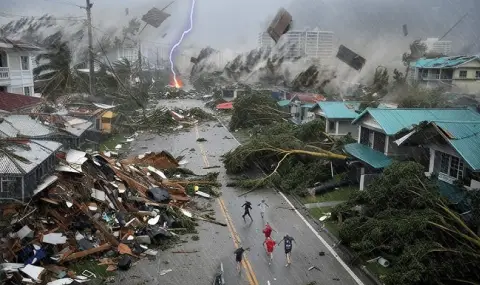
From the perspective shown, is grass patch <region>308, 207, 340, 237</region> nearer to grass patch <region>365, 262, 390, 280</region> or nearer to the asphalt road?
the asphalt road

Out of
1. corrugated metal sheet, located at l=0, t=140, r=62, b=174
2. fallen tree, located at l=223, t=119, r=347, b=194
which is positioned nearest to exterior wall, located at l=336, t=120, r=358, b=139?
fallen tree, located at l=223, t=119, r=347, b=194

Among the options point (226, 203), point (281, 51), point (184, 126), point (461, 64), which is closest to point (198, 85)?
point (281, 51)

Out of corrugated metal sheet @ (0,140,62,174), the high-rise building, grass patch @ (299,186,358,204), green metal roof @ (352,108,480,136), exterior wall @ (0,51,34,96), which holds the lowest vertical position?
grass patch @ (299,186,358,204)

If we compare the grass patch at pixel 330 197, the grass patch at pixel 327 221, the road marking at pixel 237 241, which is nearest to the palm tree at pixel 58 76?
the road marking at pixel 237 241

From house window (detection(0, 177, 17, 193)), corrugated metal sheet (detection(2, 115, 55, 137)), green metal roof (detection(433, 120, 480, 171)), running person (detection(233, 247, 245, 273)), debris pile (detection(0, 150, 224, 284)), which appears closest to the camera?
debris pile (detection(0, 150, 224, 284))

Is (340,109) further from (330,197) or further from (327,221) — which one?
(327,221)

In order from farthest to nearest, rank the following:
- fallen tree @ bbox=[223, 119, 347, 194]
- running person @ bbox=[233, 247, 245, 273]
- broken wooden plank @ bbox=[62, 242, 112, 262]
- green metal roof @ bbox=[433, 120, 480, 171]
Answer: fallen tree @ bbox=[223, 119, 347, 194] → green metal roof @ bbox=[433, 120, 480, 171] → broken wooden plank @ bbox=[62, 242, 112, 262] → running person @ bbox=[233, 247, 245, 273]
